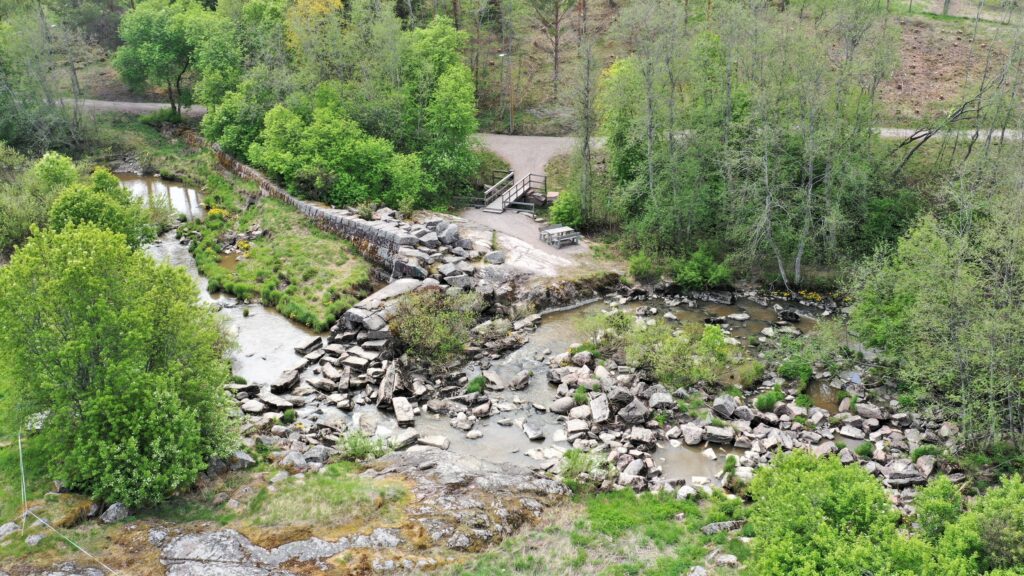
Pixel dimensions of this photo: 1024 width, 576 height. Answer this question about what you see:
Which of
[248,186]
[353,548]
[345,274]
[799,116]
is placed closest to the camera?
[353,548]

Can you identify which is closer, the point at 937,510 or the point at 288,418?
the point at 937,510

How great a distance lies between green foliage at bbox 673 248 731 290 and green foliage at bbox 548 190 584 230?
6433mm

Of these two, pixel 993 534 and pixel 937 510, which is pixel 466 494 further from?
pixel 993 534

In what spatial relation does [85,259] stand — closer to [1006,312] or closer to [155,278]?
[155,278]

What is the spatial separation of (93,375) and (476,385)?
1261 centimetres

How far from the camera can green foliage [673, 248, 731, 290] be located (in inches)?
1326

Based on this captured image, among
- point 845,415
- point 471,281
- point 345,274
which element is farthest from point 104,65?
point 845,415

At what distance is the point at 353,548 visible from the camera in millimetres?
16812

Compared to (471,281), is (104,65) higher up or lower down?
higher up

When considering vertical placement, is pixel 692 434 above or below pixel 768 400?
below

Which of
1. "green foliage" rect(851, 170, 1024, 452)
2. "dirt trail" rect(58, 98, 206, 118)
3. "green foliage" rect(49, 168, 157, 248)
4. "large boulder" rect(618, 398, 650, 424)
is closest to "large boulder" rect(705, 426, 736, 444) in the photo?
"large boulder" rect(618, 398, 650, 424)

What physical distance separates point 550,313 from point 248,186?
78.5 ft

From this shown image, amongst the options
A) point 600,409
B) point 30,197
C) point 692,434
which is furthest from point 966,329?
point 30,197

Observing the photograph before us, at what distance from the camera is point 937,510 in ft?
51.6
